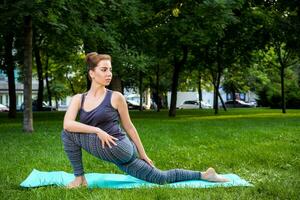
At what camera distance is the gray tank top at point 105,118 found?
6805mm

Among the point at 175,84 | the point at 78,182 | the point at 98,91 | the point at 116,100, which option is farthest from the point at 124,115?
the point at 175,84

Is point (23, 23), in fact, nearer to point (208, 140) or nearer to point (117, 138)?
point (208, 140)

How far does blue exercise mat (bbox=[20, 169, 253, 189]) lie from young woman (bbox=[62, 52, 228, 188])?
20 centimetres

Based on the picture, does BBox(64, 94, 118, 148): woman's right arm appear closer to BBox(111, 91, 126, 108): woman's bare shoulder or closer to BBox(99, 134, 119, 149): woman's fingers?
BBox(99, 134, 119, 149): woman's fingers

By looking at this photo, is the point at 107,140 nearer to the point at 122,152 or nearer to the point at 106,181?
the point at 122,152

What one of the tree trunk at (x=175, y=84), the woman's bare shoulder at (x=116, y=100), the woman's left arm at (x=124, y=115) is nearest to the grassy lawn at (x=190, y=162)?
the woman's left arm at (x=124, y=115)

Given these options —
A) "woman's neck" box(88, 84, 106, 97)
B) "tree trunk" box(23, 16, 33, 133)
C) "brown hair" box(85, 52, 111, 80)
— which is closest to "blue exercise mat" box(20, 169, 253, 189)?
"woman's neck" box(88, 84, 106, 97)

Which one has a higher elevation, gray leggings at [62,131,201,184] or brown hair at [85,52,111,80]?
brown hair at [85,52,111,80]

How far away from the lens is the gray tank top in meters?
6.80

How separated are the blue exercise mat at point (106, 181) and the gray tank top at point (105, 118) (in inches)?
28.2

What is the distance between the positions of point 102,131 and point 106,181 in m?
1.12

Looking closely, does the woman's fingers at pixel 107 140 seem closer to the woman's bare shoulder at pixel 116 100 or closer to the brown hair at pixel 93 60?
the woman's bare shoulder at pixel 116 100

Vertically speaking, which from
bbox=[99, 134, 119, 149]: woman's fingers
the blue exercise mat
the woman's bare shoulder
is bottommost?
the blue exercise mat

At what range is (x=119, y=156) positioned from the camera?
6.80 meters
